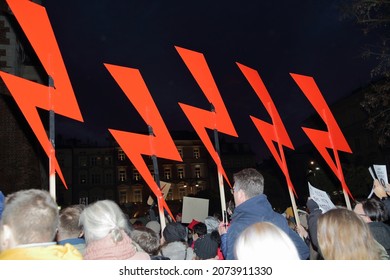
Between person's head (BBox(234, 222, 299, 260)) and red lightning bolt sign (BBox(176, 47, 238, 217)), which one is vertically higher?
red lightning bolt sign (BBox(176, 47, 238, 217))

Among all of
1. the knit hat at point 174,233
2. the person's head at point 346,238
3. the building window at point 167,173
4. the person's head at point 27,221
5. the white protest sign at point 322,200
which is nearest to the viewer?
the person's head at point 27,221

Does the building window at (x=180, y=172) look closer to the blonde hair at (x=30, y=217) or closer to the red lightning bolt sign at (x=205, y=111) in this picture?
the red lightning bolt sign at (x=205, y=111)

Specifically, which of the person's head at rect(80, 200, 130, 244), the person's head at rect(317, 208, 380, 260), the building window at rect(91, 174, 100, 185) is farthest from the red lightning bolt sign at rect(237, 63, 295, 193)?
the building window at rect(91, 174, 100, 185)

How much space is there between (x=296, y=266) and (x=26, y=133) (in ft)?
29.0

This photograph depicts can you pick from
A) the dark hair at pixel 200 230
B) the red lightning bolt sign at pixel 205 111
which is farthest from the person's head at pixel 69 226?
the red lightning bolt sign at pixel 205 111

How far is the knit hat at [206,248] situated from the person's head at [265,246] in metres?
2.04

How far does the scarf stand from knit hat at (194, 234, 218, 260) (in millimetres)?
1643

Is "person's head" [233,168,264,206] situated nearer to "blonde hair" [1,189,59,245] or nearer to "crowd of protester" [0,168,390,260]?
"crowd of protester" [0,168,390,260]

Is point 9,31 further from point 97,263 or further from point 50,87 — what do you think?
point 97,263

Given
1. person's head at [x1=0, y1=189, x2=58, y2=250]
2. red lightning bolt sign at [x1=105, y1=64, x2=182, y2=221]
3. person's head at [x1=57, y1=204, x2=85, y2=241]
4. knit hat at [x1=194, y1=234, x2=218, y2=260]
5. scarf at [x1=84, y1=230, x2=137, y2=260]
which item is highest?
red lightning bolt sign at [x1=105, y1=64, x2=182, y2=221]

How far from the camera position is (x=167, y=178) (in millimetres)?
76812

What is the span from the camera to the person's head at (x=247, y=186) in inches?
138

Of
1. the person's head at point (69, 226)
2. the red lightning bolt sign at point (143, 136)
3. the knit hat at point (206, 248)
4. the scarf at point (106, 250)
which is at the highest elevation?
the red lightning bolt sign at point (143, 136)

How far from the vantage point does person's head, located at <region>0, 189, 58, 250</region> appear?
2178mm
